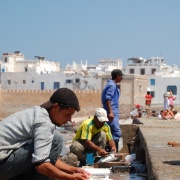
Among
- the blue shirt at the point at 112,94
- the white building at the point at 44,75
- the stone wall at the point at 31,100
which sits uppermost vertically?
the blue shirt at the point at 112,94

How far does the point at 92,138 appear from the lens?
7.68 metres

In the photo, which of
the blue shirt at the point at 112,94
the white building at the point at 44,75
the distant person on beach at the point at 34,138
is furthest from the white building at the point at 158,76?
the distant person on beach at the point at 34,138

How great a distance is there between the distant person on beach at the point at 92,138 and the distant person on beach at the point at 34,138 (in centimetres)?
310

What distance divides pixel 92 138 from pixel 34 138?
3735 mm

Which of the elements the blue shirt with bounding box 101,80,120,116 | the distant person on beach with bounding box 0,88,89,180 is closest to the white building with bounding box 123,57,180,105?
the blue shirt with bounding box 101,80,120,116

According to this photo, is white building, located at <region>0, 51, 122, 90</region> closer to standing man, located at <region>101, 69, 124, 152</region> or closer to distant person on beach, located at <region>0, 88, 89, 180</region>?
standing man, located at <region>101, 69, 124, 152</region>

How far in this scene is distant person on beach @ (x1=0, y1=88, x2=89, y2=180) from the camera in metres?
3.97

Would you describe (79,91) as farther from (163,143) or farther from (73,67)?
(163,143)

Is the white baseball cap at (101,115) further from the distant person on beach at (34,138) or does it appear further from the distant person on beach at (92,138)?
the distant person on beach at (34,138)

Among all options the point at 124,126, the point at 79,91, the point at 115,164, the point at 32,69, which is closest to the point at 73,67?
the point at 32,69

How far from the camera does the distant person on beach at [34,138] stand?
13.0 ft

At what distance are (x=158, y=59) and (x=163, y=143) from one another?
5994 centimetres

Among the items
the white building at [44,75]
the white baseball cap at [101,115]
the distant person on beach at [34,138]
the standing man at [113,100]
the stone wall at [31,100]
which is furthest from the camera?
the white building at [44,75]

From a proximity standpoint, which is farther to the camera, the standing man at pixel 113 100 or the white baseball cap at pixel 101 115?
the standing man at pixel 113 100
